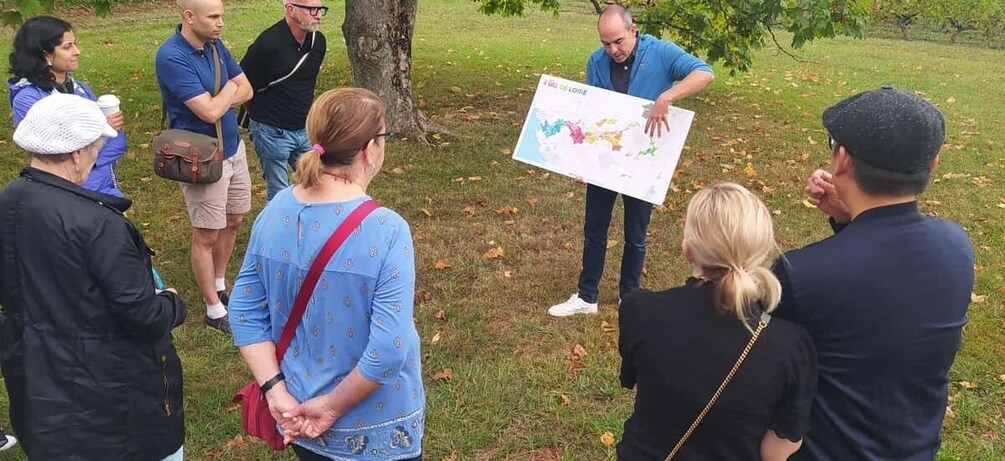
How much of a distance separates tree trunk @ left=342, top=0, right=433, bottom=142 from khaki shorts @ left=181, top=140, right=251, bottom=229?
4.12 metres

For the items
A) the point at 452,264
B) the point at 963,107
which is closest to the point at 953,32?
the point at 963,107

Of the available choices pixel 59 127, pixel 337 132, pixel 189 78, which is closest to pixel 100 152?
pixel 189 78

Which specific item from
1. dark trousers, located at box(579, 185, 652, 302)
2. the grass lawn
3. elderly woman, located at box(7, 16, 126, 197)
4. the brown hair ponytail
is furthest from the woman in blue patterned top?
dark trousers, located at box(579, 185, 652, 302)

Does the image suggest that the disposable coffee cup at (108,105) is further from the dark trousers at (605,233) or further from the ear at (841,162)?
the ear at (841,162)

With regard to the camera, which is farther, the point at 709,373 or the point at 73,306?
the point at 73,306

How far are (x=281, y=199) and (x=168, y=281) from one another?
3717 mm

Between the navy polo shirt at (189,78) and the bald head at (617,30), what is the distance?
2.20 metres

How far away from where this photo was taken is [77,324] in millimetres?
2396

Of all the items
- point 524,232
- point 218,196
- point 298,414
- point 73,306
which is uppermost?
point 73,306

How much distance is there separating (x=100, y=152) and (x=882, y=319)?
147 inches

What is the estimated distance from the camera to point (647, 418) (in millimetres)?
2082

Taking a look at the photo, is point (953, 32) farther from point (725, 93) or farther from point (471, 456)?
point (471, 456)

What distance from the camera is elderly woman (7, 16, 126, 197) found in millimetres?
3758

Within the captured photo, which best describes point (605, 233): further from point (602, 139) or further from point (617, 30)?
point (617, 30)
